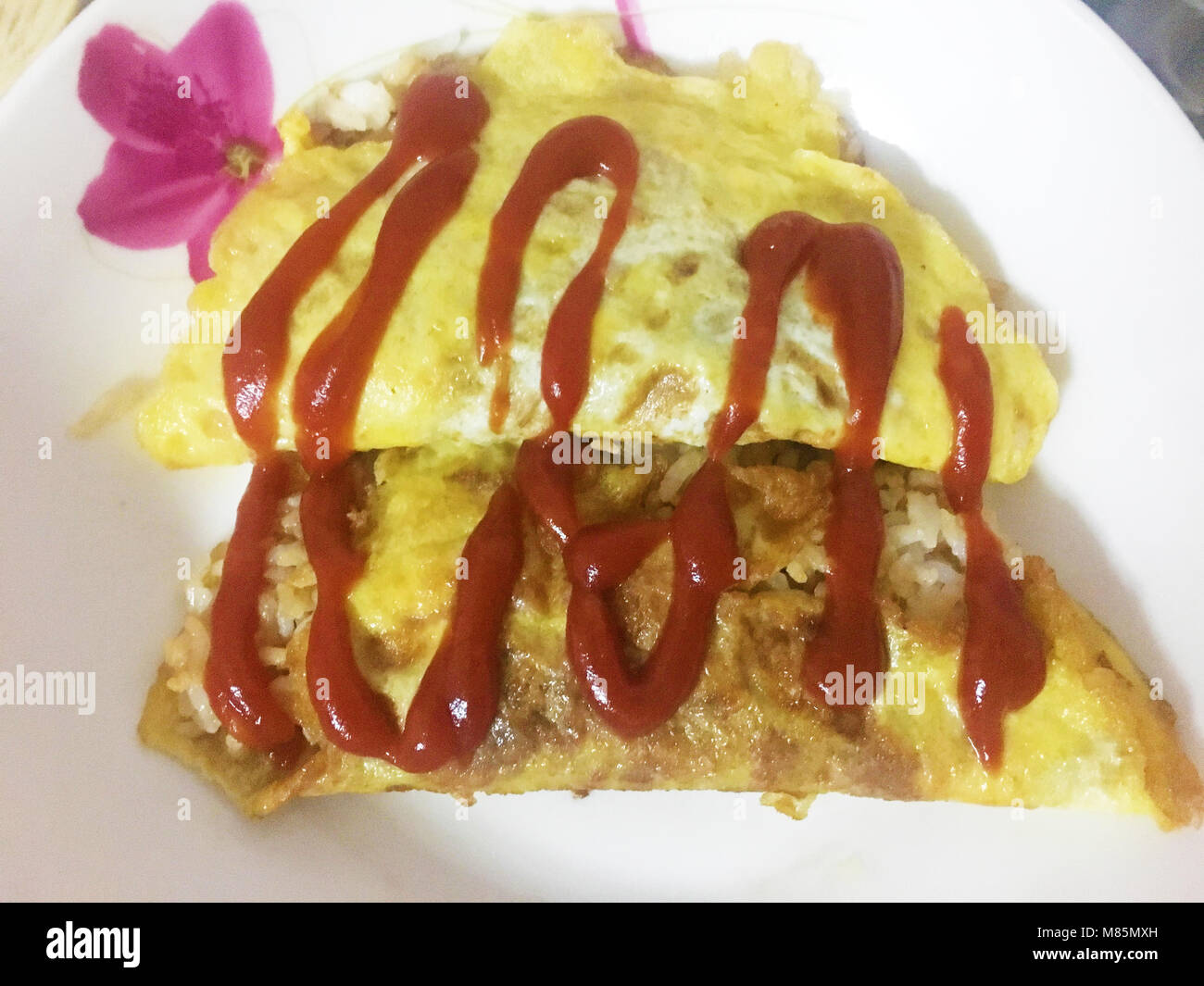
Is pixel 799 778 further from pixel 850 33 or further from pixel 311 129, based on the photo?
pixel 311 129

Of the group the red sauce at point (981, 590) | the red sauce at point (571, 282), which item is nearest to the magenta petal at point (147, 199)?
the red sauce at point (571, 282)

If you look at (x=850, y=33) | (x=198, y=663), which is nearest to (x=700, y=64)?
(x=850, y=33)

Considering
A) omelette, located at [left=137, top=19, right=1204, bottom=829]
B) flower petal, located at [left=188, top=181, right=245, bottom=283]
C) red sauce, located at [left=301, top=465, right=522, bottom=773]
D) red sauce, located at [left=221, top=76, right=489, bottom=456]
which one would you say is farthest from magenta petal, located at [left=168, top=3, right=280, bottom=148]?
red sauce, located at [left=301, top=465, right=522, bottom=773]

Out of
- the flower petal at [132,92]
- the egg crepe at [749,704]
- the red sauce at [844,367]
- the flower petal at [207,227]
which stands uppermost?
the flower petal at [132,92]

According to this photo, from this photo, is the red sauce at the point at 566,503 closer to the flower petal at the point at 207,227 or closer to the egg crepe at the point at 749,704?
the egg crepe at the point at 749,704

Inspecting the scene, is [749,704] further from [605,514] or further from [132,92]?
[132,92]

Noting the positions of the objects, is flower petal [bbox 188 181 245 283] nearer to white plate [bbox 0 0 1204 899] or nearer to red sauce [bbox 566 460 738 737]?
white plate [bbox 0 0 1204 899]
